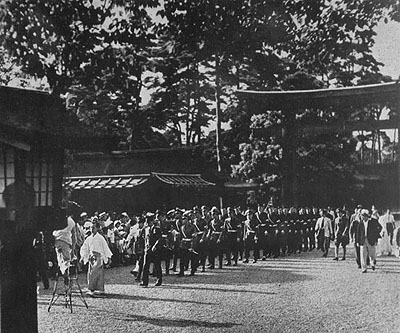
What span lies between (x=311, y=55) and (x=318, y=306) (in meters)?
4.57

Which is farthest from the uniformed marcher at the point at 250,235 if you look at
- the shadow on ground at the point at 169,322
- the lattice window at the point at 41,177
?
the lattice window at the point at 41,177

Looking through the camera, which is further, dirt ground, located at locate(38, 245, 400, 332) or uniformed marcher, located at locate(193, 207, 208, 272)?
uniformed marcher, located at locate(193, 207, 208, 272)

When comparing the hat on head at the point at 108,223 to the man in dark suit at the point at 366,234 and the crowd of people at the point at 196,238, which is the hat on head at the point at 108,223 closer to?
the crowd of people at the point at 196,238

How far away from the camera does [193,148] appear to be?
18.9 meters

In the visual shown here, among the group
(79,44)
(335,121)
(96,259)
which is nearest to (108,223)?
(96,259)

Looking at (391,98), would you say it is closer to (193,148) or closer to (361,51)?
(361,51)

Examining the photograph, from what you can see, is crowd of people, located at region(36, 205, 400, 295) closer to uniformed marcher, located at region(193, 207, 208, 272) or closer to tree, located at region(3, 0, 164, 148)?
uniformed marcher, located at region(193, 207, 208, 272)

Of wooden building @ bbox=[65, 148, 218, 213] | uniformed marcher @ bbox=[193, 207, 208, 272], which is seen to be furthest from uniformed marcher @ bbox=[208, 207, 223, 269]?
wooden building @ bbox=[65, 148, 218, 213]

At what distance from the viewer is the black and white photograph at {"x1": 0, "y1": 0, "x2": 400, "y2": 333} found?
6.29 meters

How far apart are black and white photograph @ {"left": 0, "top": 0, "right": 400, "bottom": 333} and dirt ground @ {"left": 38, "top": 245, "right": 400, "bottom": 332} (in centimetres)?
6

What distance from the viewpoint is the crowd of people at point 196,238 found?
12.1m

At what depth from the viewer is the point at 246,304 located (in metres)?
10.5

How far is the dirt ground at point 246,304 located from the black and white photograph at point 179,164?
58 mm

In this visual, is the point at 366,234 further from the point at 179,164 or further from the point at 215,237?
the point at 179,164
